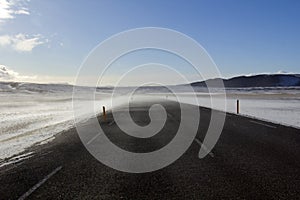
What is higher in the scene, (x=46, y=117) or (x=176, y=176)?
(x=176, y=176)

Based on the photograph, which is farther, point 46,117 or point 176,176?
point 46,117

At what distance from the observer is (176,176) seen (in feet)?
18.8

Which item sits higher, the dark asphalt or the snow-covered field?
the dark asphalt

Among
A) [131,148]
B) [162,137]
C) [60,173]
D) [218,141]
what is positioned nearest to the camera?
[60,173]

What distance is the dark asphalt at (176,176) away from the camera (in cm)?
472

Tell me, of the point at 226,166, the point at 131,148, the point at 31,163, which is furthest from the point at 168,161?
the point at 31,163

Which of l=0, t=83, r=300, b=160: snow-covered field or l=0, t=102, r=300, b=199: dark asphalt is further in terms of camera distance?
l=0, t=83, r=300, b=160: snow-covered field

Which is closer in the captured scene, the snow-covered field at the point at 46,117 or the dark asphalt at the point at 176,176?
the dark asphalt at the point at 176,176

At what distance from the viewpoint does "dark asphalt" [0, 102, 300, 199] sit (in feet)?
15.5

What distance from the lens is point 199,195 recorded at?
15.1 feet

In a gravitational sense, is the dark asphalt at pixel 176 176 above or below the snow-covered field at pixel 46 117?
above

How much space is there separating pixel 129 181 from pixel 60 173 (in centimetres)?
162

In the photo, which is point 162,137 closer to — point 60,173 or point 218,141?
point 218,141

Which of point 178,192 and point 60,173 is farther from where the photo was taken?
point 60,173
